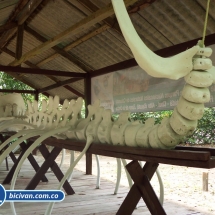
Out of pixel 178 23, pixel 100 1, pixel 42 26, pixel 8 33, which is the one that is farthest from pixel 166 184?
pixel 8 33

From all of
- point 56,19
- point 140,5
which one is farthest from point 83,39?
point 140,5

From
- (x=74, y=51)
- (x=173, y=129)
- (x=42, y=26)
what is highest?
(x=42, y=26)

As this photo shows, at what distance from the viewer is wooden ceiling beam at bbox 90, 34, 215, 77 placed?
333cm

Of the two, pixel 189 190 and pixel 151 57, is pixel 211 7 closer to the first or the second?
pixel 151 57

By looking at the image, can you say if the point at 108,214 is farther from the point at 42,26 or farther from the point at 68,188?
the point at 42,26

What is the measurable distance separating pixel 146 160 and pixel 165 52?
2390 millimetres

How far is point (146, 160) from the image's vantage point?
1.80m

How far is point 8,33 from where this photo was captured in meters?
6.26

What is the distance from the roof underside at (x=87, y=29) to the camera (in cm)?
356

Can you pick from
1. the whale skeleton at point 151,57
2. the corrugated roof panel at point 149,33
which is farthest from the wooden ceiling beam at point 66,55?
the whale skeleton at point 151,57

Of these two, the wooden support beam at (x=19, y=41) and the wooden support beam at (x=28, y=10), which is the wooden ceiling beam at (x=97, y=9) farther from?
the wooden support beam at (x=19, y=41)

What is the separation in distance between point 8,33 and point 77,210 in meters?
4.22

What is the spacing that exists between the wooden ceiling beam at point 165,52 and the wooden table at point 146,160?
59.8 inches

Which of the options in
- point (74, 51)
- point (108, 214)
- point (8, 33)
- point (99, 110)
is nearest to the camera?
point (99, 110)
